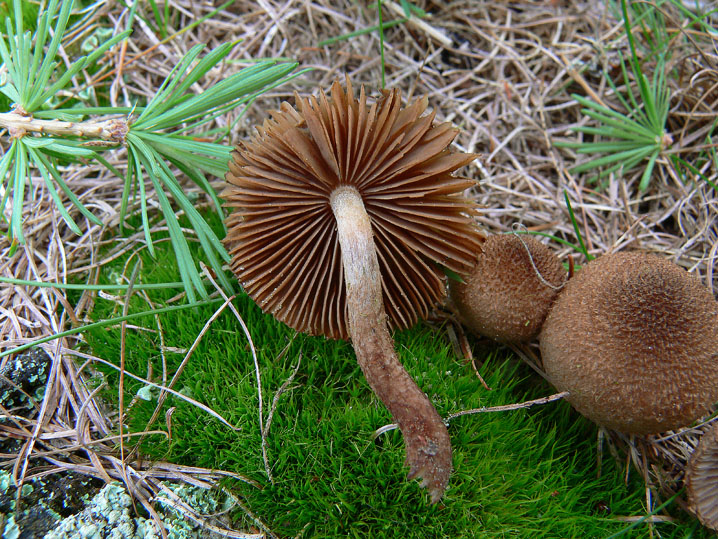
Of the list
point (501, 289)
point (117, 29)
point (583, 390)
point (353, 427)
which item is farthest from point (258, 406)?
point (117, 29)

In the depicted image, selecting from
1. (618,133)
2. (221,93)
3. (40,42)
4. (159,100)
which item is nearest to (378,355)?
(221,93)

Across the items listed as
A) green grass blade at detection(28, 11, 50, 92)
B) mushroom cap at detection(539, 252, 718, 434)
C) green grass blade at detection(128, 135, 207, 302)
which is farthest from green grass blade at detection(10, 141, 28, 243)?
mushroom cap at detection(539, 252, 718, 434)

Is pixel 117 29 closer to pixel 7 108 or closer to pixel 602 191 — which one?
pixel 7 108

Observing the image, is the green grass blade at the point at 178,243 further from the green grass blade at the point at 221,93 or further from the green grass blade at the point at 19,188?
the green grass blade at the point at 19,188

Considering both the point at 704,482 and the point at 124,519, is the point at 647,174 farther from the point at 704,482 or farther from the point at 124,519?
the point at 124,519

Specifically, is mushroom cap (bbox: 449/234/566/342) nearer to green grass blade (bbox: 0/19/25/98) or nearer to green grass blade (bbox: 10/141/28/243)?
green grass blade (bbox: 10/141/28/243)

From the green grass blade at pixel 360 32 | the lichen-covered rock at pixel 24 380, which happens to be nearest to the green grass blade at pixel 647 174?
the green grass blade at pixel 360 32
